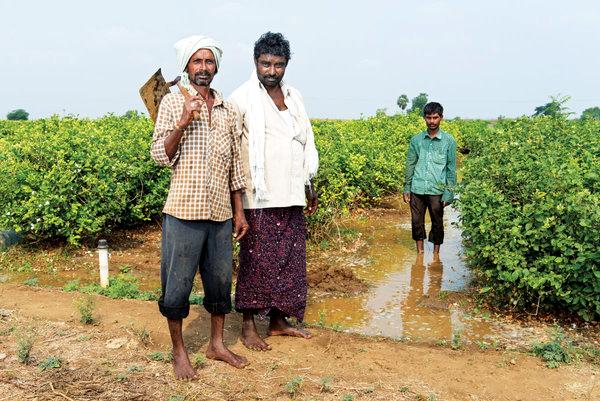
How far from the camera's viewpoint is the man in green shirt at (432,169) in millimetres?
6691

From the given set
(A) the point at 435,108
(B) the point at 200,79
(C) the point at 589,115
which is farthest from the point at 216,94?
(C) the point at 589,115

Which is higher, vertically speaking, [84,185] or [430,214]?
[84,185]

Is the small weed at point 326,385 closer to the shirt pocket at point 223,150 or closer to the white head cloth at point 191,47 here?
the shirt pocket at point 223,150

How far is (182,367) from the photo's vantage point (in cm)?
360

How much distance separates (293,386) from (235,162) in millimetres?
1363

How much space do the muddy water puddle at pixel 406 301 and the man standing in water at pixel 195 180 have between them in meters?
1.45

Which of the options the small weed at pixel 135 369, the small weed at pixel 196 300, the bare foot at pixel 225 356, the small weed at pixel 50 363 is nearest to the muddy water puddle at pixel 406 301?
the small weed at pixel 196 300

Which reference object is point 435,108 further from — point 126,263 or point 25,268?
point 25,268

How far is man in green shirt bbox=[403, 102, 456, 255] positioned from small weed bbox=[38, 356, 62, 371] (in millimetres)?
4317

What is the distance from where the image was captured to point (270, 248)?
4070mm

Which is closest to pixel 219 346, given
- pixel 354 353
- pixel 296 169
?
pixel 354 353

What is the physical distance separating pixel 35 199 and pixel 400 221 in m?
5.39

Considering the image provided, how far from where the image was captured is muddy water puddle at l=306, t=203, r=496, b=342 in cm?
495

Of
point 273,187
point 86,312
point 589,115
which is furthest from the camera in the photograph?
point 589,115
